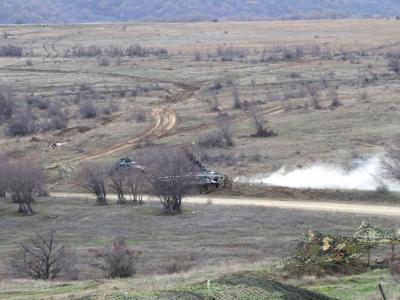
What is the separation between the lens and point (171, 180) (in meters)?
41.8

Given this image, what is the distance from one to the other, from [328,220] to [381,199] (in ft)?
16.8

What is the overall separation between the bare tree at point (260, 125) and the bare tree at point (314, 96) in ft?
17.1

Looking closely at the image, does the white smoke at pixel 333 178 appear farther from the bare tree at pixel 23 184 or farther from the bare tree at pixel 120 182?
the bare tree at pixel 23 184

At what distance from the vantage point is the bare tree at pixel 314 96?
68875mm

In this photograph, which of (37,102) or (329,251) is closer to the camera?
(329,251)

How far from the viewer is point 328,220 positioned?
37.8 m

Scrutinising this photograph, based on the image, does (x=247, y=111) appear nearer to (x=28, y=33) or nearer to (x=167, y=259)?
(x=167, y=259)

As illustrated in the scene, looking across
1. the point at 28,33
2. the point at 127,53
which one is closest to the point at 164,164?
the point at 127,53

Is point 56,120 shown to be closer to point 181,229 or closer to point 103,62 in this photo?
point 181,229

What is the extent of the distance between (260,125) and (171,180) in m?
19.4

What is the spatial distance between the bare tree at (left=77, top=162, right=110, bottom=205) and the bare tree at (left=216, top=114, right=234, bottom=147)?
10.6 m

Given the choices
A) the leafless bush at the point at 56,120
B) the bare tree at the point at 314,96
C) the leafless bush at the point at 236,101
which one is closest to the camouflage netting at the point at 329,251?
the bare tree at the point at 314,96

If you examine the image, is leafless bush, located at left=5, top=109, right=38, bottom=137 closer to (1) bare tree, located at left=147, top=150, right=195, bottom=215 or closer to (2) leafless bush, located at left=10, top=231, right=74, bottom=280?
(1) bare tree, located at left=147, top=150, right=195, bottom=215

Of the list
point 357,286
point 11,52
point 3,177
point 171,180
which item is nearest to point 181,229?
point 171,180
